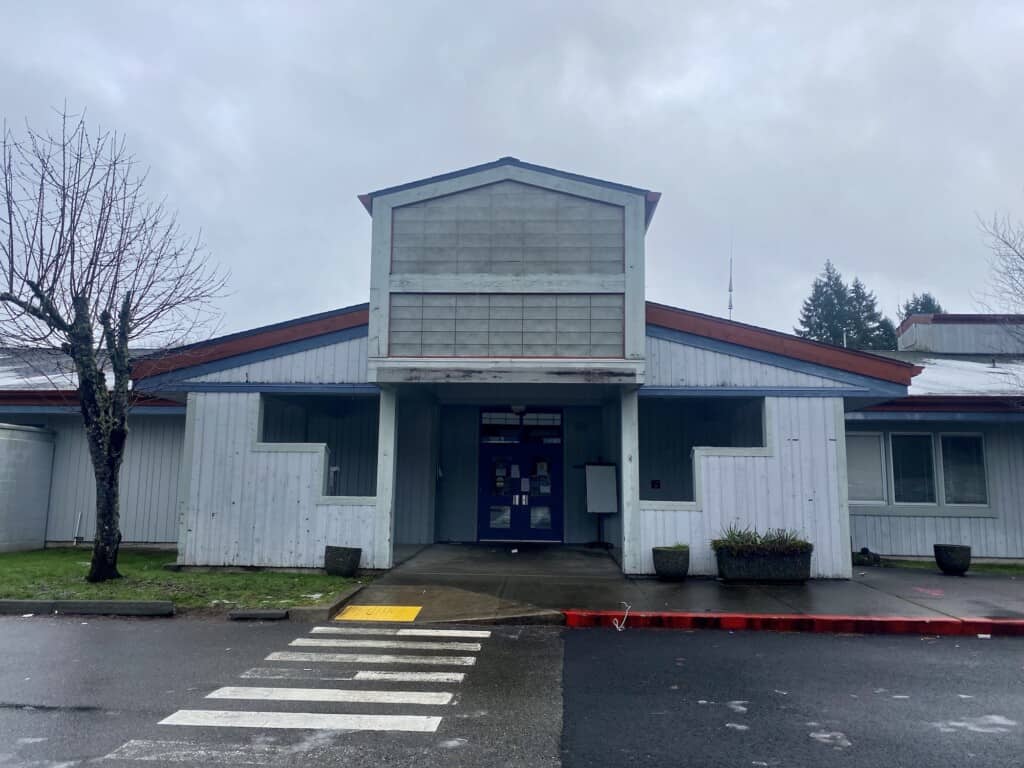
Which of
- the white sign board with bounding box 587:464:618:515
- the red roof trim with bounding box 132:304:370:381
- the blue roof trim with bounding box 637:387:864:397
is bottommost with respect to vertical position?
the white sign board with bounding box 587:464:618:515

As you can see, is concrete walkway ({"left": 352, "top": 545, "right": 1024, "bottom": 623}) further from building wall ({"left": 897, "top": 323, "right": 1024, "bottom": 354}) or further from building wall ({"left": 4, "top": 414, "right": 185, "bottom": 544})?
building wall ({"left": 897, "top": 323, "right": 1024, "bottom": 354})

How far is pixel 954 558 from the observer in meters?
12.9

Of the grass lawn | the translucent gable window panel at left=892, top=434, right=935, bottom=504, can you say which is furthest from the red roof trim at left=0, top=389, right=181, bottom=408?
the translucent gable window panel at left=892, top=434, right=935, bottom=504

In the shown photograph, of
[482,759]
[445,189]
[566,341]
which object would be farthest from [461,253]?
[482,759]

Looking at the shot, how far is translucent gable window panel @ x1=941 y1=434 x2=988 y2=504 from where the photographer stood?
15.6 meters

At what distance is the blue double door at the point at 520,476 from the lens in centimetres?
1695

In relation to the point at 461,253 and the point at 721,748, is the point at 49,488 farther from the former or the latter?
the point at 721,748

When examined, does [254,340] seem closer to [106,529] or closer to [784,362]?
[106,529]

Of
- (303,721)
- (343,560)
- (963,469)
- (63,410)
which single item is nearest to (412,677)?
(303,721)

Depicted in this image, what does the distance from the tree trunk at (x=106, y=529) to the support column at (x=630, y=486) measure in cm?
783

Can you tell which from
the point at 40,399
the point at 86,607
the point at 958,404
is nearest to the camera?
the point at 86,607

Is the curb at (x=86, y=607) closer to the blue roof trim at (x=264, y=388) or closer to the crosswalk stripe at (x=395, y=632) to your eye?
the crosswalk stripe at (x=395, y=632)

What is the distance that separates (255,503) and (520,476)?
251 inches

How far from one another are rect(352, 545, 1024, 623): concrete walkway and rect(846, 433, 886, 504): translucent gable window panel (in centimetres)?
224
